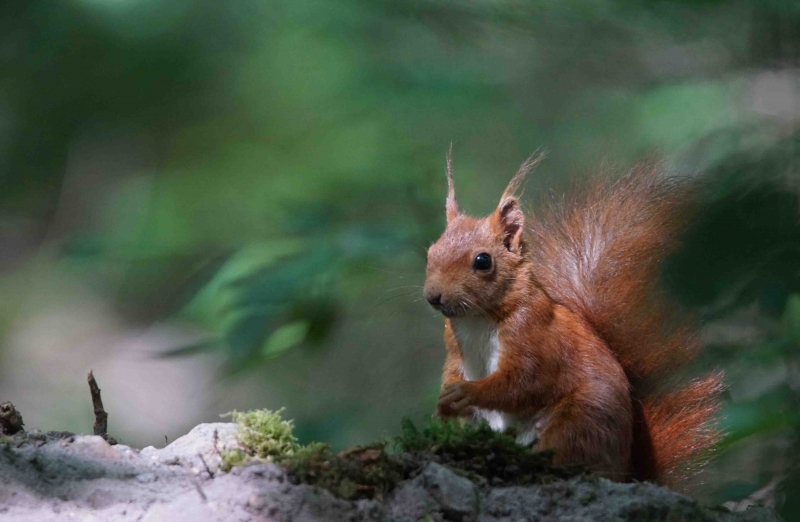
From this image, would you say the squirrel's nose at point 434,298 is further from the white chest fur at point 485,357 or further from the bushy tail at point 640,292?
the bushy tail at point 640,292

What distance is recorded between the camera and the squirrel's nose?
5.52ft

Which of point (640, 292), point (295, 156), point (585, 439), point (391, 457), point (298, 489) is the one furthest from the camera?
point (295, 156)

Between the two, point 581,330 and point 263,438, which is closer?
point 263,438

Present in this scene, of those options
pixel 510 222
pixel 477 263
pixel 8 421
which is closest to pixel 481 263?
pixel 477 263

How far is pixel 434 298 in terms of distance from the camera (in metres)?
1.68

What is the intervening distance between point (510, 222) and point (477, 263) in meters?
0.14

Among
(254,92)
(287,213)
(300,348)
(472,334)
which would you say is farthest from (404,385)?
(254,92)

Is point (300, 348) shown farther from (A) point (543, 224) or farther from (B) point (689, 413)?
(B) point (689, 413)

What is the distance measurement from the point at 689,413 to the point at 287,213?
4.49 feet

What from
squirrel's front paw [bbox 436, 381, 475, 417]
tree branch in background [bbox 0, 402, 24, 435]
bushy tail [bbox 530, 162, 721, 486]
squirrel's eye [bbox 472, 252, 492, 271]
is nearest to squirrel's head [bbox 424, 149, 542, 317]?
squirrel's eye [bbox 472, 252, 492, 271]

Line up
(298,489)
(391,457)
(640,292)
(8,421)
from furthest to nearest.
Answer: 1. (640,292)
2. (8,421)
3. (391,457)
4. (298,489)

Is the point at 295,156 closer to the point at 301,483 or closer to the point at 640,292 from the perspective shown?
the point at 640,292

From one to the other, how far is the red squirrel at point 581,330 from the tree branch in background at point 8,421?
793 millimetres

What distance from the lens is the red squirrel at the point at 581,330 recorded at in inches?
66.9
